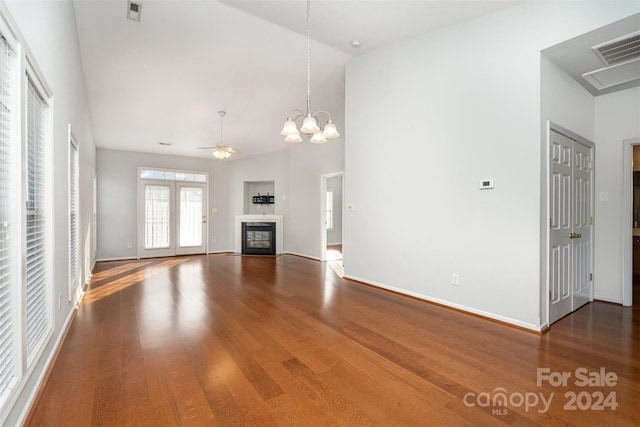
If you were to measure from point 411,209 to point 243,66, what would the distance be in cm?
306

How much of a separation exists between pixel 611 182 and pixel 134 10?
5.87 metres

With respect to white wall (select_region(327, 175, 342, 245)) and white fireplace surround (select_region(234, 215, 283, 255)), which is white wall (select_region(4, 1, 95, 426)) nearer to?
white fireplace surround (select_region(234, 215, 283, 255))

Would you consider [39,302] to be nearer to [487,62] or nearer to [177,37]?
[177,37]

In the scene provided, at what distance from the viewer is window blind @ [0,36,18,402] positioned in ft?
4.73

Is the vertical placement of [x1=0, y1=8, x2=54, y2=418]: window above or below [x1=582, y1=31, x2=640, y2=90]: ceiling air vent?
below

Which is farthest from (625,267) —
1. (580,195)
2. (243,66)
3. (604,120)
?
(243,66)

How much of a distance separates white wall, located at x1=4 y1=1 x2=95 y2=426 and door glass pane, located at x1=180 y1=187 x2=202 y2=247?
213 inches

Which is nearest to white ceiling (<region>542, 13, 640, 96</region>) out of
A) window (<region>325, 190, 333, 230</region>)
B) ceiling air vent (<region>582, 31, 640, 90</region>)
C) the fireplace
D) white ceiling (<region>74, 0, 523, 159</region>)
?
ceiling air vent (<region>582, 31, 640, 90</region>)

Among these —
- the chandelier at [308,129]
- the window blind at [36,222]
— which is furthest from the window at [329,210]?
the window blind at [36,222]

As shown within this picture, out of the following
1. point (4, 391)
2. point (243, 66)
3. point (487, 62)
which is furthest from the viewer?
point (243, 66)

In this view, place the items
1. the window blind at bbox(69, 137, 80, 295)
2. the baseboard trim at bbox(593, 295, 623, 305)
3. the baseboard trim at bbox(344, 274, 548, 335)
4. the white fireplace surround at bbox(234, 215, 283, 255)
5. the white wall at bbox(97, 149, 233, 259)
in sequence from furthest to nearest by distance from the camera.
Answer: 1. the white fireplace surround at bbox(234, 215, 283, 255)
2. the white wall at bbox(97, 149, 233, 259)
3. the baseboard trim at bbox(593, 295, 623, 305)
4. the window blind at bbox(69, 137, 80, 295)
5. the baseboard trim at bbox(344, 274, 548, 335)

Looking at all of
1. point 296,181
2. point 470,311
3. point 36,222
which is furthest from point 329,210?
point 36,222

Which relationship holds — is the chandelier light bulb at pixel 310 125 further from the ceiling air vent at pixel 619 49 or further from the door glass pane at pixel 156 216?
the door glass pane at pixel 156 216

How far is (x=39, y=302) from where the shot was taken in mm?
2068
